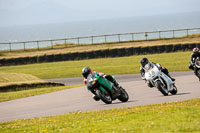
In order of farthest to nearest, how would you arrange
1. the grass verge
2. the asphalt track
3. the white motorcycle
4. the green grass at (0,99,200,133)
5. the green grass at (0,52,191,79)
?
1. the grass verge
2. the green grass at (0,52,191,79)
3. the white motorcycle
4. the asphalt track
5. the green grass at (0,99,200,133)

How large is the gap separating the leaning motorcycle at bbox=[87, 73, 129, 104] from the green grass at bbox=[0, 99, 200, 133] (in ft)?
4.86

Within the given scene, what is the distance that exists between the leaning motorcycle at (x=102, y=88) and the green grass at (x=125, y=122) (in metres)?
1.48

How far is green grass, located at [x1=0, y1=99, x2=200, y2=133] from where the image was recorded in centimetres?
897

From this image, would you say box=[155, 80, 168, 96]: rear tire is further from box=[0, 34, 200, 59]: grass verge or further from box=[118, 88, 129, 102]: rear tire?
box=[0, 34, 200, 59]: grass verge

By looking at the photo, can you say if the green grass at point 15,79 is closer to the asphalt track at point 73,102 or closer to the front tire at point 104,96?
the asphalt track at point 73,102

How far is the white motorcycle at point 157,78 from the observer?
1595 cm

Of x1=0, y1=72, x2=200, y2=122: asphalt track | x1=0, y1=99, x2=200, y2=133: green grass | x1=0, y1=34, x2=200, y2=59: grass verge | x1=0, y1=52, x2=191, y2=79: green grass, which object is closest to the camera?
x1=0, y1=99, x2=200, y2=133: green grass

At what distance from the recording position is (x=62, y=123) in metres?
11.6

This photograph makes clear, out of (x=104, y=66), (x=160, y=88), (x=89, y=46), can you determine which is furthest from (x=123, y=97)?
(x=89, y=46)

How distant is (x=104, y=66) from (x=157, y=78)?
2402 cm

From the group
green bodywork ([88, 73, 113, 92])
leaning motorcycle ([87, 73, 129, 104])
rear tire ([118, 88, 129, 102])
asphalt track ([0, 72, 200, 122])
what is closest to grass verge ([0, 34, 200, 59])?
asphalt track ([0, 72, 200, 122])

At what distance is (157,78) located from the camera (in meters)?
16.0

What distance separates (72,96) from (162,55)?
23696 millimetres

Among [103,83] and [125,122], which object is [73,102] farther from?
[125,122]
